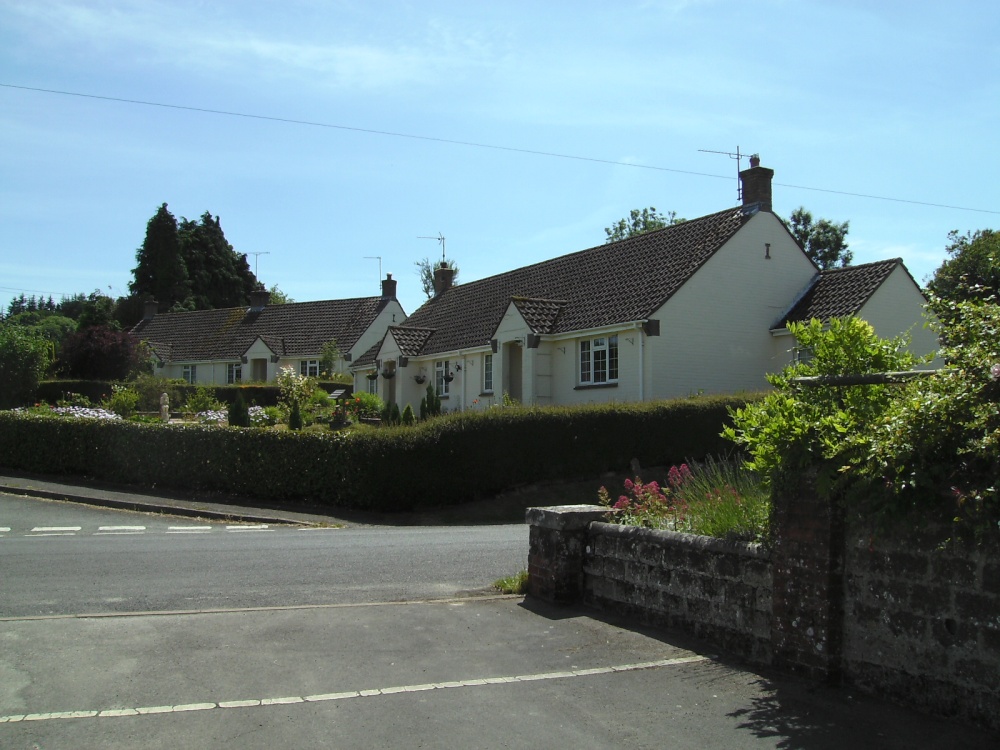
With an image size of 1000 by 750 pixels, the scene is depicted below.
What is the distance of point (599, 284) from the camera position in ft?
100

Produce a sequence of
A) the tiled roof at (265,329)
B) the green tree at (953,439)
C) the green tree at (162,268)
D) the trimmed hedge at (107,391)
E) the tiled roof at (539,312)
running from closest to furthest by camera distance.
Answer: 1. the green tree at (953,439)
2. the tiled roof at (539,312)
3. the trimmed hedge at (107,391)
4. the tiled roof at (265,329)
5. the green tree at (162,268)

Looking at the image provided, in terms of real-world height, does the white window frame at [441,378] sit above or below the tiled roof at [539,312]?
below

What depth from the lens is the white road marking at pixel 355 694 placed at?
5352mm

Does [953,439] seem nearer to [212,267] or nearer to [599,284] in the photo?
[599,284]

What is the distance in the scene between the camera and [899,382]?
564 centimetres

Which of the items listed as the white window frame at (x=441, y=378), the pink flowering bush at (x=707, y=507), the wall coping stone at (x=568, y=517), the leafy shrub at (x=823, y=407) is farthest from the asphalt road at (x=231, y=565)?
the white window frame at (x=441, y=378)

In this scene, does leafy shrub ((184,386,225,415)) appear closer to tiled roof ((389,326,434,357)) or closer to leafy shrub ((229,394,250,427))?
tiled roof ((389,326,434,357))

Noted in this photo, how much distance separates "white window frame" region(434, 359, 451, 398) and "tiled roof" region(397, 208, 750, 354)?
68 cm

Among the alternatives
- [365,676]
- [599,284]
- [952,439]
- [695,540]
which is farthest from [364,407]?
[952,439]

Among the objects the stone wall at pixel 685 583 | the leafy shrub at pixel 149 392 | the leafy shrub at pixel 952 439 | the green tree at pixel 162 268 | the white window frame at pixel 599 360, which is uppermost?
the green tree at pixel 162 268

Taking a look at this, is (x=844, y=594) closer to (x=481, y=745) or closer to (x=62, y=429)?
(x=481, y=745)

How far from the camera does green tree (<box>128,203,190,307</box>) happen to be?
85125 mm

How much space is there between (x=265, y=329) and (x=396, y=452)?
141 ft

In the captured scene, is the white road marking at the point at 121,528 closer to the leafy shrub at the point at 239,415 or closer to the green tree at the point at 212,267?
the leafy shrub at the point at 239,415
